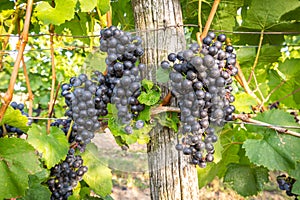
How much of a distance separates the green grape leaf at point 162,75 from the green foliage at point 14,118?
56 cm

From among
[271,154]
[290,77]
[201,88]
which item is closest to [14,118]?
[201,88]

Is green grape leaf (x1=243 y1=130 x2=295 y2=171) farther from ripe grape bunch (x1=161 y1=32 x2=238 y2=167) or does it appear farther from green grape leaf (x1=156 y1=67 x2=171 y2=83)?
green grape leaf (x1=156 y1=67 x2=171 y2=83)

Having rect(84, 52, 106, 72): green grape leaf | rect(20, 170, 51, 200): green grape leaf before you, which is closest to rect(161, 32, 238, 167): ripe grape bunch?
rect(84, 52, 106, 72): green grape leaf

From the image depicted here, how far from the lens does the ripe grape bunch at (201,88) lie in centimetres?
84

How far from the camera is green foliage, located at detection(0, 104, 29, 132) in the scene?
1214 mm

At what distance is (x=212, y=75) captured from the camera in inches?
33.7

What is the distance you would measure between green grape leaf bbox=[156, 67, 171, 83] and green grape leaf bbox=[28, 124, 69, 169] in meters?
0.52

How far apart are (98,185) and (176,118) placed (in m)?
0.66

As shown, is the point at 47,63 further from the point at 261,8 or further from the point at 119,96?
the point at 119,96

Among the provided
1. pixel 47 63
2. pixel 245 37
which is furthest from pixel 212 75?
pixel 47 63

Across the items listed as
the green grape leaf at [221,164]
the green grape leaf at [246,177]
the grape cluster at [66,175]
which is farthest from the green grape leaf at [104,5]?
the green grape leaf at [246,177]

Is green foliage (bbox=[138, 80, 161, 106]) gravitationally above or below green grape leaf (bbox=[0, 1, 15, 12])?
below

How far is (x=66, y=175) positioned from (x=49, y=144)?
0.26 metres

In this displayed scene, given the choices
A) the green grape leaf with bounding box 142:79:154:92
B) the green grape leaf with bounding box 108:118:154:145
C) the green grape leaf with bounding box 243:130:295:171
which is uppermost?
the green grape leaf with bounding box 142:79:154:92
